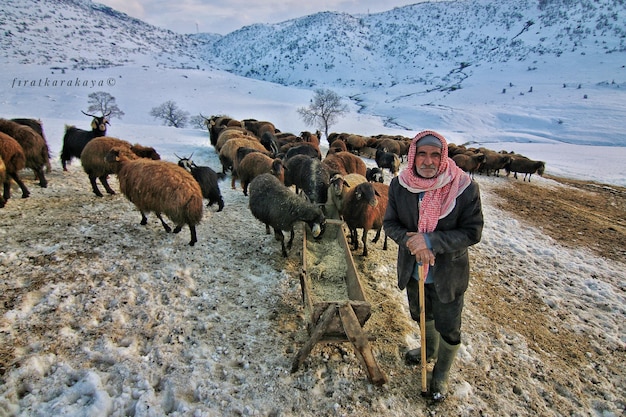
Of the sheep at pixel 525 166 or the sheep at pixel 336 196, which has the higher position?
the sheep at pixel 336 196

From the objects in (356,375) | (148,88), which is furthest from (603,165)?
(148,88)

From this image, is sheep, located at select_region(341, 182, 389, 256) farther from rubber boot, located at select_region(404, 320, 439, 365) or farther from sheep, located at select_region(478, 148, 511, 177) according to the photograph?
sheep, located at select_region(478, 148, 511, 177)

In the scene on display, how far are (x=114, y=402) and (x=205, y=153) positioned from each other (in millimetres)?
13046

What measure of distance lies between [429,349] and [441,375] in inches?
14.5

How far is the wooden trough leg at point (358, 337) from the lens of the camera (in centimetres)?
313

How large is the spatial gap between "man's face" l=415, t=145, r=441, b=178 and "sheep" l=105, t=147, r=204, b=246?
13.7 ft

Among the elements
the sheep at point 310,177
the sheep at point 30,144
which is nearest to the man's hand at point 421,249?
the sheep at point 310,177

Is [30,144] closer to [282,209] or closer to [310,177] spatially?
[282,209]

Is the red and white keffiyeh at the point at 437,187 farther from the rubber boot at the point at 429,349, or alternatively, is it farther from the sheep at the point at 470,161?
the sheep at the point at 470,161

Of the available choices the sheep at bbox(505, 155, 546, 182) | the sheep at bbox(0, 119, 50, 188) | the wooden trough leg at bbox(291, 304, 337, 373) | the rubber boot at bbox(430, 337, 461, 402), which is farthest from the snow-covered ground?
the sheep at bbox(505, 155, 546, 182)

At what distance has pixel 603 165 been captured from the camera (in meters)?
26.9

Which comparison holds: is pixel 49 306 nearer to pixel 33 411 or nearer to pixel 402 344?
pixel 33 411

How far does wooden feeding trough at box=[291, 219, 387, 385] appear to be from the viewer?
3.16 metres

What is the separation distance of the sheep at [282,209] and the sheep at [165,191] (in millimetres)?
1132
